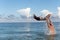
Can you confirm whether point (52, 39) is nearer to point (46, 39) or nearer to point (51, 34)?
point (46, 39)

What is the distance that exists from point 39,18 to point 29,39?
276 cm

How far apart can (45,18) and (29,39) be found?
4.46 metres

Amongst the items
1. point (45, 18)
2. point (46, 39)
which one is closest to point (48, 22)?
point (45, 18)

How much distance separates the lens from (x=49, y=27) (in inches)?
1192

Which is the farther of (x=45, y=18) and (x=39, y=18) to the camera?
(x=45, y=18)

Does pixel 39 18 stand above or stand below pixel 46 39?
above

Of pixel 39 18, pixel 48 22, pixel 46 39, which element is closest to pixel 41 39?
pixel 46 39

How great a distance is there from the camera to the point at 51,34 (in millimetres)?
30312

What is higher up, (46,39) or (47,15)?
(47,15)

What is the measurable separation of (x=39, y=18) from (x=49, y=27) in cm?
473

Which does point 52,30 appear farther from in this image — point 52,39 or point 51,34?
point 52,39

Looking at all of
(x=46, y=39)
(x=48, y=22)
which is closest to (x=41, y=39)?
(x=46, y=39)

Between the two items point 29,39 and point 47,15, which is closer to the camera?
point 29,39

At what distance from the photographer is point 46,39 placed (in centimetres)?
2639
